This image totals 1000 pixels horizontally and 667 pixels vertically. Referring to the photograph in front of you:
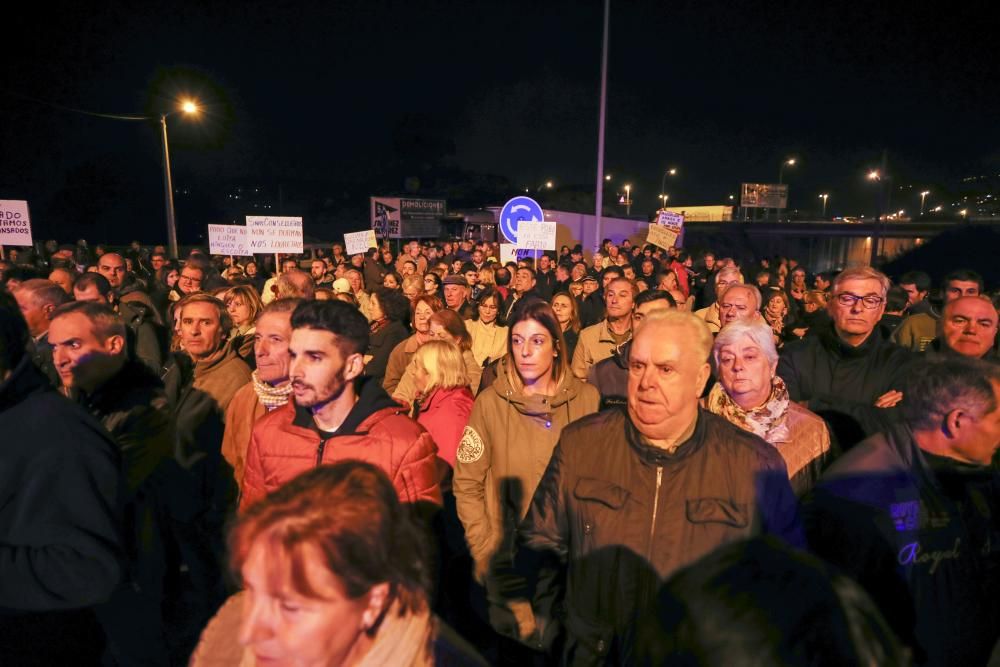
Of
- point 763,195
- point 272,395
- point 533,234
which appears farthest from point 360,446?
point 763,195

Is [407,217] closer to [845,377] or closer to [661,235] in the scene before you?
[661,235]

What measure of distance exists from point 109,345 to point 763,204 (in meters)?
56.2

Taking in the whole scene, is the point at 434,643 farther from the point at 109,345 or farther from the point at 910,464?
the point at 109,345

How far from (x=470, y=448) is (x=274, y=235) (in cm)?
874

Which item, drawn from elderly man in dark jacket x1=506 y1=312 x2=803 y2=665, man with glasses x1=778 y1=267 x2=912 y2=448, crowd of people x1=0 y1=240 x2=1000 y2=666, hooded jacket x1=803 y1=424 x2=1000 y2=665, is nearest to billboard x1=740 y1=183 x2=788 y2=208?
man with glasses x1=778 y1=267 x2=912 y2=448

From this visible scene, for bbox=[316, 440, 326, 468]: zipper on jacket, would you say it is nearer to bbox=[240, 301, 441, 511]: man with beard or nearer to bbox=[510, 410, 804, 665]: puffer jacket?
bbox=[240, 301, 441, 511]: man with beard

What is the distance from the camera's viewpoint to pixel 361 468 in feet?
4.64

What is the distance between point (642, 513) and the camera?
223cm

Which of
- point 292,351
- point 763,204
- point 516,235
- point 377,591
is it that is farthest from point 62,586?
point 763,204

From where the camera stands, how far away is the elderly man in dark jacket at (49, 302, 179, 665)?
9.25 feet

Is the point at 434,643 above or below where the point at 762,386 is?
below

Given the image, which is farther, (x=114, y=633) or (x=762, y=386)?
(x=762, y=386)

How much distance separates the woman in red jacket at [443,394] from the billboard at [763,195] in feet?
174

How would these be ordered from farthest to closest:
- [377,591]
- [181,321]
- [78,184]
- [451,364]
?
[78,184], [181,321], [451,364], [377,591]
